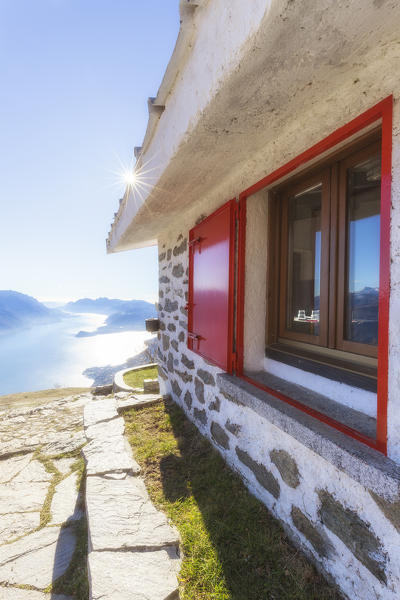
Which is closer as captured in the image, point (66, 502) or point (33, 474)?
point (66, 502)

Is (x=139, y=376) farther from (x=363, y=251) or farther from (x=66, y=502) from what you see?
(x=363, y=251)

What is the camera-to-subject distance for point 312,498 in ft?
4.84

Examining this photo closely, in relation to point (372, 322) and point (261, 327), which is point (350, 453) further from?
point (261, 327)

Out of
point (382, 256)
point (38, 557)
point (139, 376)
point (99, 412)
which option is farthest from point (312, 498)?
point (139, 376)

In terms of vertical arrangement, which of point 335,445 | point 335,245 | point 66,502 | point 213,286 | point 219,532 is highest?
point 335,245

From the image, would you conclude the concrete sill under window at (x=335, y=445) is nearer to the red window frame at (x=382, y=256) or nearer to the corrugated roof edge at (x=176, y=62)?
the red window frame at (x=382, y=256)

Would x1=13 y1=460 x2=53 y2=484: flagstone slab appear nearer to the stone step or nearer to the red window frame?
the stone step

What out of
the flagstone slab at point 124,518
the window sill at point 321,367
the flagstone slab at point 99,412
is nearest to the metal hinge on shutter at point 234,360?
the window sill at point 321,367

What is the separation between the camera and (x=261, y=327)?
2.26 meters

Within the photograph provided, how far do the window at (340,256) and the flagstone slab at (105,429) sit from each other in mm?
1909

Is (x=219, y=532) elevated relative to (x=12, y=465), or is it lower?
elevated

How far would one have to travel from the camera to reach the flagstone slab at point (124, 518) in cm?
150

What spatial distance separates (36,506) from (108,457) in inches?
36.7

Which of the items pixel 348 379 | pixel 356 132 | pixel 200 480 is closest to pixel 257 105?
pixel 356 132
